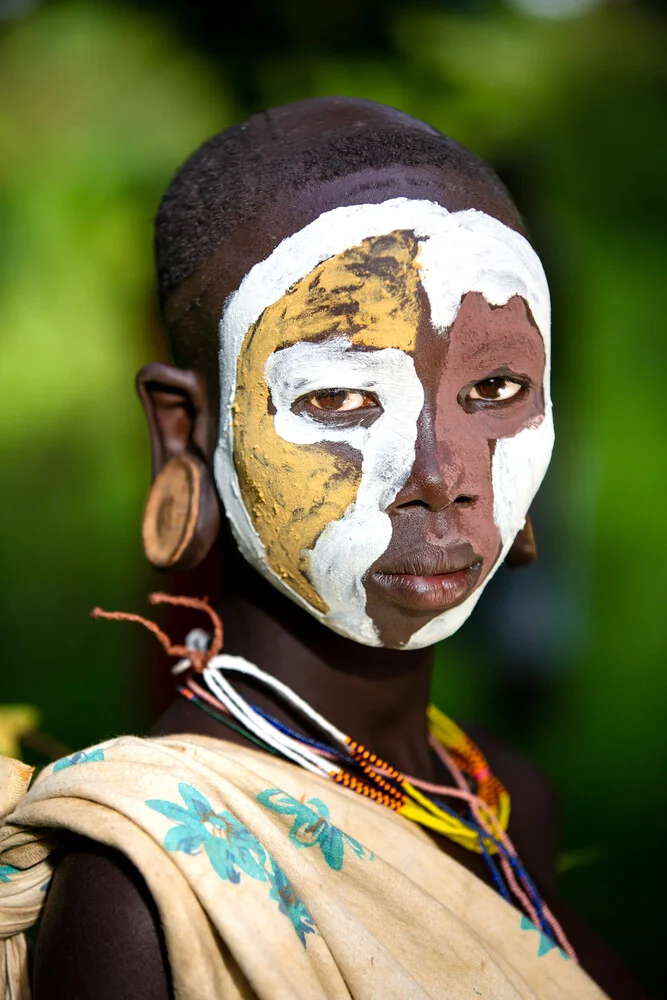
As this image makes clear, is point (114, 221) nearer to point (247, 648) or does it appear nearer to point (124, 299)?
point (124, 299)

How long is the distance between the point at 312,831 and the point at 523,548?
75 cm

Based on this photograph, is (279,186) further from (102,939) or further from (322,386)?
(102,939)

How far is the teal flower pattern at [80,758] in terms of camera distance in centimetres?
177

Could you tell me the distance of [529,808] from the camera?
8.50 ft

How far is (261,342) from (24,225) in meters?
4.39

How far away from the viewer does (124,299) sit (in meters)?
6.00

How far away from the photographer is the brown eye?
72.9 inches

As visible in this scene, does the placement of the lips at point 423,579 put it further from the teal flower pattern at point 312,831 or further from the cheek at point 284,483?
the teal flower pattern at point 312,831

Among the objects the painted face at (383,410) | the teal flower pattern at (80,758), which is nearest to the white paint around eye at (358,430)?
the painted face at (383,410)

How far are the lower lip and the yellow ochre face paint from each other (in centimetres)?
13

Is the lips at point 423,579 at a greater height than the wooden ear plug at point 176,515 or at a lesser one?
lesser

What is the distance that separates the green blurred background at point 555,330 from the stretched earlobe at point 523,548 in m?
2.27

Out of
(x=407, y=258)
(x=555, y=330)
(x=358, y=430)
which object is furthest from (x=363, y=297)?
(x=555, y=330)

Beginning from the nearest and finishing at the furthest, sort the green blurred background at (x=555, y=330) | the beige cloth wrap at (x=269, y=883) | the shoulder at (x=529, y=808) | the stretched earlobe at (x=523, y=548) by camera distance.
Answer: the beige cloth wrap at (x=269, y=883) < the stretched earlobe at (x=523, y=548) < the shoulder at (x=529, y=808) < the green blurred background at (x=555, y=330)
